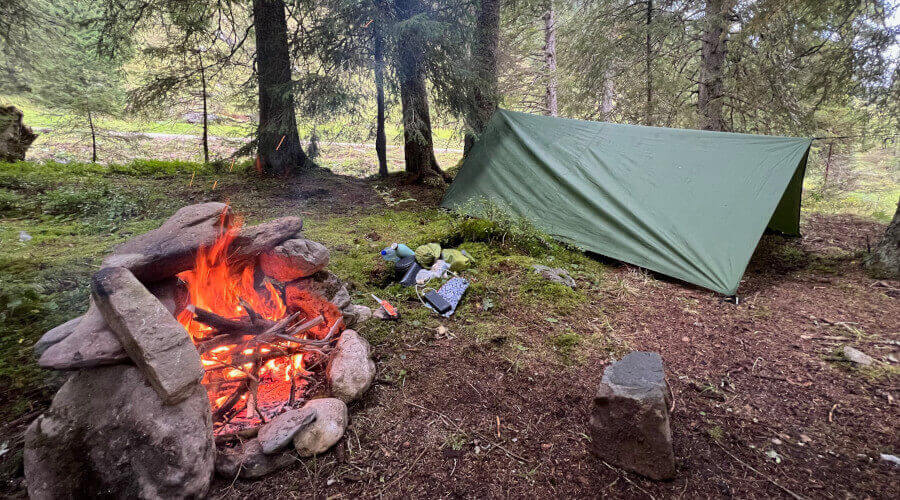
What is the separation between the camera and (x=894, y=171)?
43.8 feet

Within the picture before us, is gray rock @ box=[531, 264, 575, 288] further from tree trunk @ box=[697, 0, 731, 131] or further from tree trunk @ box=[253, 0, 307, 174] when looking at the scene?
tree trunk @ box=[697, 0, 731, 131]

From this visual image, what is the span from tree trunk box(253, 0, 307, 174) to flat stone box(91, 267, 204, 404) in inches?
173

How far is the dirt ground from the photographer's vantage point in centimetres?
169

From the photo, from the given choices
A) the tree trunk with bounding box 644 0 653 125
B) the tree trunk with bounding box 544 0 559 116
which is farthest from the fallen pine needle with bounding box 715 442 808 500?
the tree trunk with bounding box 544 0 559 116

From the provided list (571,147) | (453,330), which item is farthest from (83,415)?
(571,147)

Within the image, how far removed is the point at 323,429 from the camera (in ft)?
6.02

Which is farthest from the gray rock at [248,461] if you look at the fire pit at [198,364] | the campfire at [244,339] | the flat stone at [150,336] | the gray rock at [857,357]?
the gray rock at [857,357]

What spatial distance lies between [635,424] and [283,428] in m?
1.62

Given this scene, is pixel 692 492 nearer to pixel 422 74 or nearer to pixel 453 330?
pixel 453 330

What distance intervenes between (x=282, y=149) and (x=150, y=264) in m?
5.08

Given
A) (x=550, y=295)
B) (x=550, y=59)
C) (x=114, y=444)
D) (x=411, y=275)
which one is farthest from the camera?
(x=550, y=59)

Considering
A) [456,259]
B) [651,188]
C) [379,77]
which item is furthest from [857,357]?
[379,77]

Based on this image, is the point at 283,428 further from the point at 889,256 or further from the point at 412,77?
the point at 889,256

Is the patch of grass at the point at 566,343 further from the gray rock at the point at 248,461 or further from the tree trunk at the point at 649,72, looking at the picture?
the tree trunk at the point at 649,72
